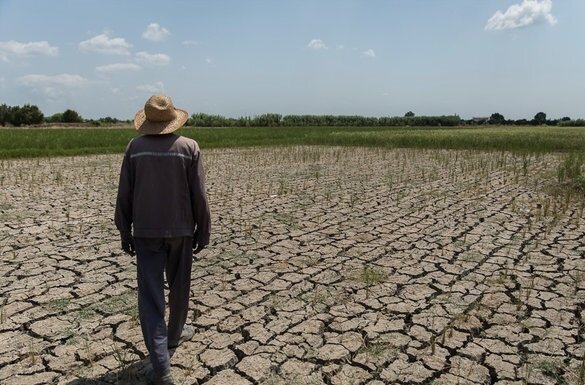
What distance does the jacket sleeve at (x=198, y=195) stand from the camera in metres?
2.77

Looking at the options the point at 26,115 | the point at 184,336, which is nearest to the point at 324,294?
the point at 184,336

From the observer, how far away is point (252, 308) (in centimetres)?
393

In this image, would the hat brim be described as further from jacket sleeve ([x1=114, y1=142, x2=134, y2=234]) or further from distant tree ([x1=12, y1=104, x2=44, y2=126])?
distant tree ([x1=12, y1=104, x2=44, y2=126])

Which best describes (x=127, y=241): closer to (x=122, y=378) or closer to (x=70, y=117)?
(x=122, y=378)

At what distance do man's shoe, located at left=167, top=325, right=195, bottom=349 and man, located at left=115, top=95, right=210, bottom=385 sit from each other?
1.27ft

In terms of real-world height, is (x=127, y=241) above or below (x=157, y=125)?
below

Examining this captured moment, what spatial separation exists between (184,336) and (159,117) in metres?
1.58

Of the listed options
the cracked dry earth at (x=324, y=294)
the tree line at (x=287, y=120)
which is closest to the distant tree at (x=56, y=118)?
the tree line at (x=287, y=120)

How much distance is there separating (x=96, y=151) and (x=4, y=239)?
43.3ft

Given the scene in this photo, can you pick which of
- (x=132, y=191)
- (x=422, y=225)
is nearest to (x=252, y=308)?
(x=132, y=191)

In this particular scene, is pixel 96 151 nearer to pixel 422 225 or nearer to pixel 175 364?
pixel 422 225

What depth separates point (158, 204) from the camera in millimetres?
2721

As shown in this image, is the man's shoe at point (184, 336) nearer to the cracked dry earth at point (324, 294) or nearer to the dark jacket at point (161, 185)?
the cracked dry earth at point (324, 294)

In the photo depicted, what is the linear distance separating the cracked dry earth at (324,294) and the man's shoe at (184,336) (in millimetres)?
45
